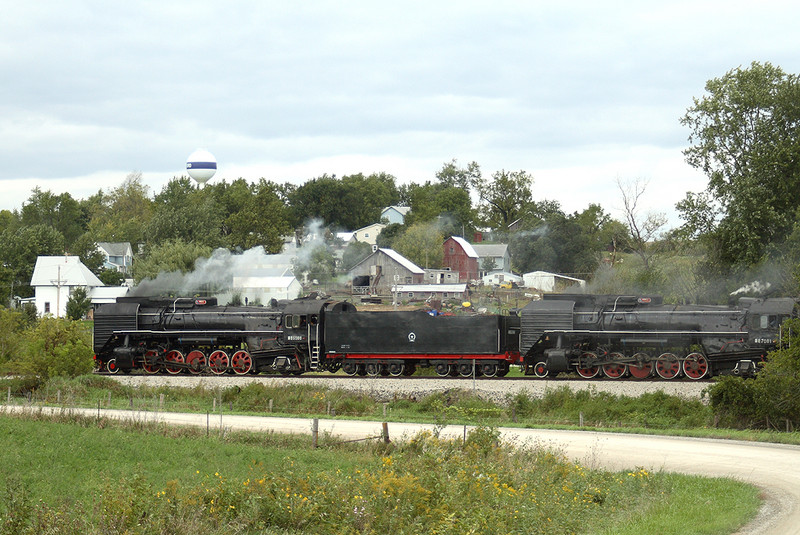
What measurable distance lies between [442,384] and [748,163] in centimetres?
2848

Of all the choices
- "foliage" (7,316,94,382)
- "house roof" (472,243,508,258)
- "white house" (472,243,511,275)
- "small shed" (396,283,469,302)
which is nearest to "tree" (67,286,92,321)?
"small shed" (396,283,469,302)

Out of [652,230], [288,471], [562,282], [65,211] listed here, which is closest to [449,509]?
[288,471]

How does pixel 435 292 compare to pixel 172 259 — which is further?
pixel 435 292

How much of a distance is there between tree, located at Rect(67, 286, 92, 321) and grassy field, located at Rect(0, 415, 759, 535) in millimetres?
68818

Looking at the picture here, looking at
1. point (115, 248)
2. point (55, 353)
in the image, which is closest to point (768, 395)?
point (55, 353)

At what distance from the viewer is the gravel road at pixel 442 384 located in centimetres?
3678

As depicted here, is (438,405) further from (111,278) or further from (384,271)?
(111,278)

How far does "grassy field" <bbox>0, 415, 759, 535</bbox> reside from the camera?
16359 millimetres

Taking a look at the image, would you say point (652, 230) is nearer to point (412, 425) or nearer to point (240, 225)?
point (412, 425)

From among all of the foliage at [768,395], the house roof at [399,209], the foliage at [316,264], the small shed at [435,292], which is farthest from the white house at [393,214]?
the foliage at [768,395]

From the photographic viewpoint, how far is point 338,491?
1797 centimetres

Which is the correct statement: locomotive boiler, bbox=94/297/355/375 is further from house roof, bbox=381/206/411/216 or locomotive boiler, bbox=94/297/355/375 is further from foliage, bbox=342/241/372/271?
house roof, bbox=381/206/411/216

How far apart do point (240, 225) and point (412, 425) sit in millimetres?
102888

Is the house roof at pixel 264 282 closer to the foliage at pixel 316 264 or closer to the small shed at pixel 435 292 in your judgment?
the small shed at pixel 435 292
